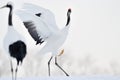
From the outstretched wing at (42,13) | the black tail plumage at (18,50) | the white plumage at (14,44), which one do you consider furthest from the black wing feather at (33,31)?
the black tail plumage at (18,50)

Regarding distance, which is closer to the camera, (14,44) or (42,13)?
(14,44)

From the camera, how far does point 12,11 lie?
13.8 metres

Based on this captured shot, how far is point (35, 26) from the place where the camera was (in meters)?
14.1

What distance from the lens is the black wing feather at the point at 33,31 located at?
14.1 m

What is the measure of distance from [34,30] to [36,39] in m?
0.26

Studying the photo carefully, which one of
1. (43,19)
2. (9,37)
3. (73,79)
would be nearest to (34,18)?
(43,19)

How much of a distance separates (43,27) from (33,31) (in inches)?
11.5

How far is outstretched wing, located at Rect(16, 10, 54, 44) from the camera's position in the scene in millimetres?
13789

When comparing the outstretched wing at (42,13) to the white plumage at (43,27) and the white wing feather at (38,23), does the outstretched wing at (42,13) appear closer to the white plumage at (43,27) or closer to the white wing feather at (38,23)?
the white plumage at (43,27)

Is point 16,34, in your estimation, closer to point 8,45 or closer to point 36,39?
point 8,45

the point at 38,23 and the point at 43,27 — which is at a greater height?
the point at 38,23

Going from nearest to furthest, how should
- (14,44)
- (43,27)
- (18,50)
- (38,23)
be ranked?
(14,44)
(18,50)
(38,23)
(43,27)

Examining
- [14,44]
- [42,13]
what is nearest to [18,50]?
[14,44]

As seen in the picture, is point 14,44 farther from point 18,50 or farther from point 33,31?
point 33,31
